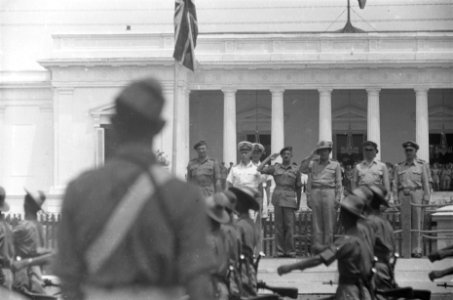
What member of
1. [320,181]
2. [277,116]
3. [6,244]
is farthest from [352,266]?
[277,116]

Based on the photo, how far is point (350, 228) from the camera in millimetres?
8031

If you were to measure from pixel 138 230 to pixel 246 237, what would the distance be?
4.91 meters

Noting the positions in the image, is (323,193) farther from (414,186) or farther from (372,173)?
(414,186)

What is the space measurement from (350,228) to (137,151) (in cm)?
421

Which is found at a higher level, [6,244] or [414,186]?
[414,186]

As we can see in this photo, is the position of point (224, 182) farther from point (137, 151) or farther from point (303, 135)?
point (303, 135)

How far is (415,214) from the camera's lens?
590 inches

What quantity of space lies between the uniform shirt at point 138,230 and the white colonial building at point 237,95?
30.6 metres

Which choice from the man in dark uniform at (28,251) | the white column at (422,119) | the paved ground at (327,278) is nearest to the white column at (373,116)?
the white column at (422,119)

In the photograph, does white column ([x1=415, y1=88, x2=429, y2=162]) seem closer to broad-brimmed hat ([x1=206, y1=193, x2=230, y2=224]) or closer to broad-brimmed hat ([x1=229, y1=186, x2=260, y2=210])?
broad-brimmed hat ([x1=229, y1=186, x2=260, y2=210])

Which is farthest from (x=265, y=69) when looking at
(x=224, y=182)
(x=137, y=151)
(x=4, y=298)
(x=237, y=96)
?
(x=137, y=151)

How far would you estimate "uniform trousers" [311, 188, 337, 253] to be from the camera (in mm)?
14906

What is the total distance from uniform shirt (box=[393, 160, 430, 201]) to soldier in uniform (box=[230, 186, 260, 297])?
20.9ft

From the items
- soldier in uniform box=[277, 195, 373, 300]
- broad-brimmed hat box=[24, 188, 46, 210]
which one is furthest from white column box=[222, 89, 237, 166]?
soldier in uniform box=[277, 195, 373, 300]
